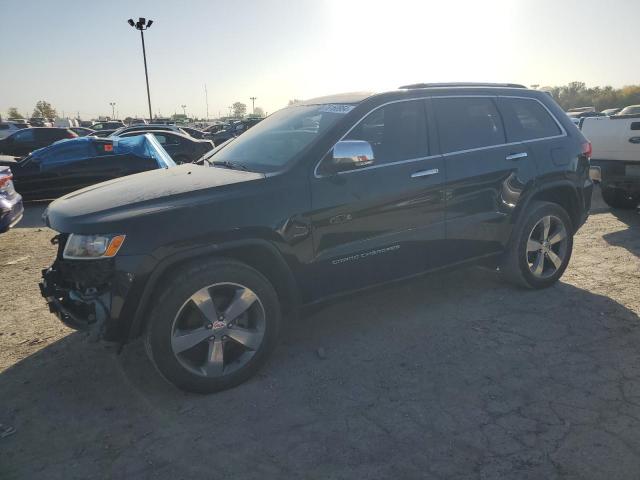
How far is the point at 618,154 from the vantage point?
7168mm

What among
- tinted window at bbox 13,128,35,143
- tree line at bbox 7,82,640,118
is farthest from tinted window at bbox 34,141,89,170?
tree line at bbox 7,82,640,118

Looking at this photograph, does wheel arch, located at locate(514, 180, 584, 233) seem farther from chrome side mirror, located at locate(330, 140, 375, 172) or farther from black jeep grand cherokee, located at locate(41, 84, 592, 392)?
chrome side mirror, located at locate(330, 140, 375, 172)

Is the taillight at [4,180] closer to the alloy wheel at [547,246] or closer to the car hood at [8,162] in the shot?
the car hood at [8,162]

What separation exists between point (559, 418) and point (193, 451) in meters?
2.05

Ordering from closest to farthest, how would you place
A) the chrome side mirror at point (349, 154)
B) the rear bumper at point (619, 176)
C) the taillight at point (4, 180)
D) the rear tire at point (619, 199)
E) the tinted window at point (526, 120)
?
the chrome side mirror at point (349, 154)
the tinted window at point (526, 120)
the taillight at point (4, 180)
the rear bumper at point (619, 176)
the rear tire at point (619, 199)

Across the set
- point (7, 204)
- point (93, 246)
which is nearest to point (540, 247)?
point (93, 246)

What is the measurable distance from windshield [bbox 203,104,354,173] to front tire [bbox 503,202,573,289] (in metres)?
2.05

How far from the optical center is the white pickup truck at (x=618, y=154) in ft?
22.8

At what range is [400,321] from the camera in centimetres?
404

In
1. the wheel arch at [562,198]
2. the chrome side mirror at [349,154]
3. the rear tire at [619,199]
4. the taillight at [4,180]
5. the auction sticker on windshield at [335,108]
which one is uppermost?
the auction sticker on windshield at [335,108]

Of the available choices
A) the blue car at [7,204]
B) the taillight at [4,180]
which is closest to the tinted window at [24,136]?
the blue car at [7,204]

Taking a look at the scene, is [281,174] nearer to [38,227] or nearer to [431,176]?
[431,176]

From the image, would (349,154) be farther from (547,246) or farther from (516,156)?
(547,246)

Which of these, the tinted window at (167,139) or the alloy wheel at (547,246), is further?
the tinted window at (167,139)
